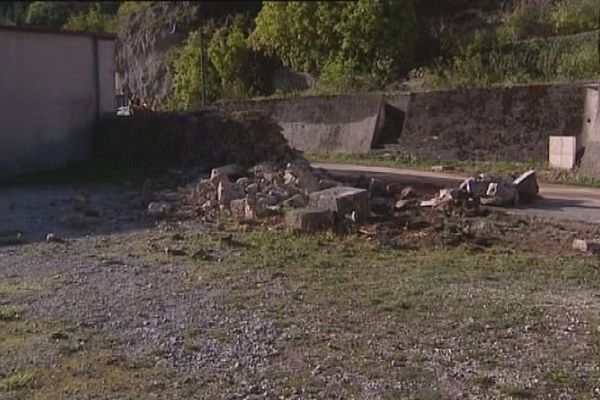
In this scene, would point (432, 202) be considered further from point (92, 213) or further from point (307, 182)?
point (92, 213)

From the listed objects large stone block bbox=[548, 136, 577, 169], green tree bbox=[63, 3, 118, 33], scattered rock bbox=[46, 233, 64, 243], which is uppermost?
green tree bbox=[63, 3, 118, 33]

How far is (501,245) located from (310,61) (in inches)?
838

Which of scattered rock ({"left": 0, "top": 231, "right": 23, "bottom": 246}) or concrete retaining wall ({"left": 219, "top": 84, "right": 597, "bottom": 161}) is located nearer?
scattered rock ({"left": 0, "top": 231, "right": 23, "bottom": 246})

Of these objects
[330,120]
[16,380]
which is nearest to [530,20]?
[330,120]

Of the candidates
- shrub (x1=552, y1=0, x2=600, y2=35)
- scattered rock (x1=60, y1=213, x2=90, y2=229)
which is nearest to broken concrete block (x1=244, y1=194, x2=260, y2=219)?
scattered rock (x1=60, y1=213, x2=90, y2=229)

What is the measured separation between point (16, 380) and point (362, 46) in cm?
2452

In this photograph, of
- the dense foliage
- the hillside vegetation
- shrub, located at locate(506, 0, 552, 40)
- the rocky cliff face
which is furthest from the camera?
the rocky cliff face

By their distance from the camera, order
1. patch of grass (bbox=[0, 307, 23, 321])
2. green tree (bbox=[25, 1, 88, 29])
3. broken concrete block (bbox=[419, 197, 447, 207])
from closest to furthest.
→ 1. patch of grass (bbox=[0, 307, 23, 321])
2. broken concrete block (bbox=[419, 197, 447, 207])
3. green tree (bbox=[25, 1, 88, 29])

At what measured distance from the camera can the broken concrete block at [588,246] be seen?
11.7 meters

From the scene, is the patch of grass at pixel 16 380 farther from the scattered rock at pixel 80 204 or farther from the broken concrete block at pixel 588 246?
the scattered rock at pixel 80 204

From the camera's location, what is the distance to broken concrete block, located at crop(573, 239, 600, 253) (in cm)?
1166

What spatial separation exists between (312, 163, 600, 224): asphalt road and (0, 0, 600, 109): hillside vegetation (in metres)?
3.61

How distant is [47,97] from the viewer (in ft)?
70.4

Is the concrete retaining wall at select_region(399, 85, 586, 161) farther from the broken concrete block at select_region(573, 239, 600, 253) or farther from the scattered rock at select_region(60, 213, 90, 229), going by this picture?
the scattered rock at select_region(60, 213, 90, 229)
